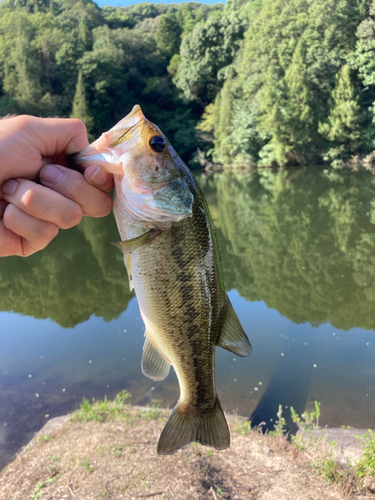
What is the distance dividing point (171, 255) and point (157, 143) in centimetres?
51

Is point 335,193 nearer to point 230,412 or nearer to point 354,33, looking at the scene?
point 230,412

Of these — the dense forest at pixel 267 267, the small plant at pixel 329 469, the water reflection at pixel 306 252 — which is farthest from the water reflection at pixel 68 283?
the small plant at pixel 329 469

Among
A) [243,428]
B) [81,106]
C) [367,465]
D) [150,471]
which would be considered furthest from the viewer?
[81,106]

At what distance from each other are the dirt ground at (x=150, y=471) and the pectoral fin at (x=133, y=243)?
93.7 inches

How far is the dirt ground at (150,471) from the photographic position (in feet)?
10.0

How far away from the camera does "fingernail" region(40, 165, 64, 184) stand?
1.79 metres

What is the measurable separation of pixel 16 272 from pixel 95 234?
197 inches

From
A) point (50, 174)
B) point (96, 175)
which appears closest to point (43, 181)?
point (50, 174)

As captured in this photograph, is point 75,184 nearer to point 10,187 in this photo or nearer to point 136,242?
point 10,187

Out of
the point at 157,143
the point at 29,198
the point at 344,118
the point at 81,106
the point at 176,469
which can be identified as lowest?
the point at 81,106

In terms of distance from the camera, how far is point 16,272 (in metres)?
12.2

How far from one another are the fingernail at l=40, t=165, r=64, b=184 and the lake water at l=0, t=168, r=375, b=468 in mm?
4041

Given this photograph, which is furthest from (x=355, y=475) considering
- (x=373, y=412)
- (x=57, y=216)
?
(x=57, y=216)

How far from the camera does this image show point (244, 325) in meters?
7.26
